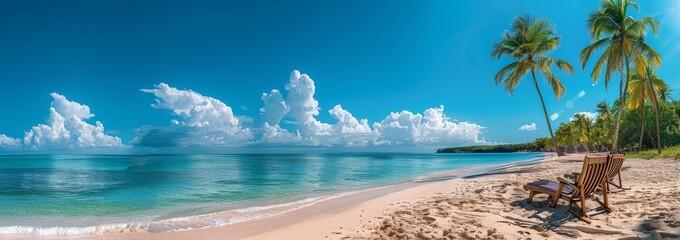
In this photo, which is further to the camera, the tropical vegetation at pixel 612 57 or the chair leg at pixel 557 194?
the tropical vegetation at pixel 612 57

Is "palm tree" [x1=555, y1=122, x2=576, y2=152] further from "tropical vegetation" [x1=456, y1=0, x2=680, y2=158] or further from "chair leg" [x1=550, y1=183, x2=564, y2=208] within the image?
"chair leg" [x1=550, y1=183, x2=564, y2=208]

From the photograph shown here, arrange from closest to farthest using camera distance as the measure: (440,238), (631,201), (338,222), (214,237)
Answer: (440,238) < (214,237) < (338,222) < (631,201)

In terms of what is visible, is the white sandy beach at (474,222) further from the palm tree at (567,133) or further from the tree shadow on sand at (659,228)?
the palm tree at (567,133)

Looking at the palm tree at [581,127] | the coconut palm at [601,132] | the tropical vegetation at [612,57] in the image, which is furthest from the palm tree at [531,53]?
the palm tree at [581,127]

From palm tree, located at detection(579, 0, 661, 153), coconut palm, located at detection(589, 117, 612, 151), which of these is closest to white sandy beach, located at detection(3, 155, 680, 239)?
palm tree, located at detection(579, 0, 661, 153)

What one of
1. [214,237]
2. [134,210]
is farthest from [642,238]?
[134,210]

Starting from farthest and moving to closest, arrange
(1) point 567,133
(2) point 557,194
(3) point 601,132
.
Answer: (1) point 567,133
(3) point 601,132
(2) point 557,194

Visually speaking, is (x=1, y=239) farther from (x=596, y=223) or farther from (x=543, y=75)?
(x=543, y=75)

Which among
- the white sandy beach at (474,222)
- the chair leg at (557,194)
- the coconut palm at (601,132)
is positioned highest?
the coconut palm at (601,132)

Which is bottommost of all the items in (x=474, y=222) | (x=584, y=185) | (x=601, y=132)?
(x=474, y=222)

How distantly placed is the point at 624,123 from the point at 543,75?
27031mm

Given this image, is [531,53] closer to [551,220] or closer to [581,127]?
[551,220]

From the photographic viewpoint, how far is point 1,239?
5742mm

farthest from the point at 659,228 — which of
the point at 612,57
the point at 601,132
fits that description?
the point at 601,132
